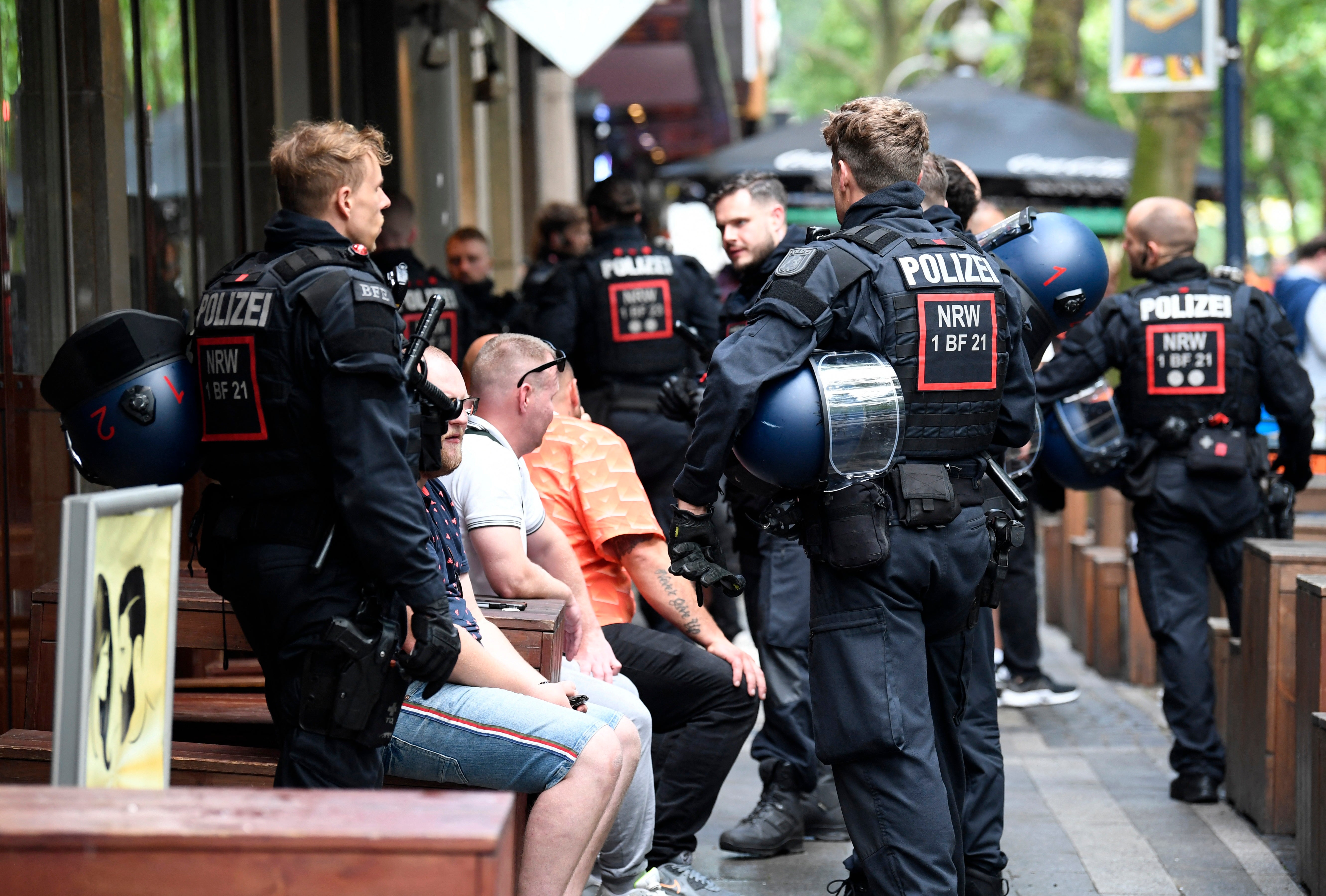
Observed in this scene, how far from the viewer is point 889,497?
359 cm

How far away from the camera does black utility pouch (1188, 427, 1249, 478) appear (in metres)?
5.73

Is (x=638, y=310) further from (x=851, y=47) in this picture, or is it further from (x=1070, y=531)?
(x=851, y=47)

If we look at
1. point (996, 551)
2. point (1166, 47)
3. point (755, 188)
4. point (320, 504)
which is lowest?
point (996, 551)

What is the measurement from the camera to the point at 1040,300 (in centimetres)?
442

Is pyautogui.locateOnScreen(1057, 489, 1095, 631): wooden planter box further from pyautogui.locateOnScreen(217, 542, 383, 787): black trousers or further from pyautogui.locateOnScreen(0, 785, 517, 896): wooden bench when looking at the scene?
pyautogui.locateOnScreen(0, 785, 517, 896): wooden bench

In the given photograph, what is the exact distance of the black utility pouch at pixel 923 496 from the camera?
3.55m

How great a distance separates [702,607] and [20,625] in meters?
1.97

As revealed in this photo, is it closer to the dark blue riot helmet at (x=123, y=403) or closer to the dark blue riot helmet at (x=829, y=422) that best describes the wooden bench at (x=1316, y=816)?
the dark blue riot helmet at (x=829, y=422)

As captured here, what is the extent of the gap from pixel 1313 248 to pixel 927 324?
674cm

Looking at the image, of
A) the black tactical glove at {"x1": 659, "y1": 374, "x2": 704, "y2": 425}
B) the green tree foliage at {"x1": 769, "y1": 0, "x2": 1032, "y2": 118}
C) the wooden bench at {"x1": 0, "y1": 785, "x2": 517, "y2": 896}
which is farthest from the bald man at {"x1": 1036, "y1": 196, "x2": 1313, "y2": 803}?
the green tree foliage at {"x1": 769, "y1": 0, "x2": 1032, "y2": 118}

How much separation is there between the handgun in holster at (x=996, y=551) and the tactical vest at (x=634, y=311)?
10.9 feet

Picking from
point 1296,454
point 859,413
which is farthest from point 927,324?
point 1296,454

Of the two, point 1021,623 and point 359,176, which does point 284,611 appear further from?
point 1021,623

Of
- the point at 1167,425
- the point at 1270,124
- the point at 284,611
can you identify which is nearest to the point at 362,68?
the point at 1167,425
